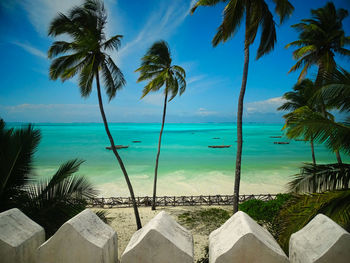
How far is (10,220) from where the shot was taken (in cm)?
164

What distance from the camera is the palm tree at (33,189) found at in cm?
314

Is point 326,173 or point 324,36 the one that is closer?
point 326,173

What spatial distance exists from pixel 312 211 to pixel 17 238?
169 inches

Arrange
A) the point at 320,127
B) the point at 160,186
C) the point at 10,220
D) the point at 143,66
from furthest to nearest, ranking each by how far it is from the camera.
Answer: the point at 160,186 → the point at 143,66 → the point at 320,127 → the point at 10,220

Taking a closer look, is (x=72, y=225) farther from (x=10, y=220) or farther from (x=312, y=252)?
(x=312, y=252)

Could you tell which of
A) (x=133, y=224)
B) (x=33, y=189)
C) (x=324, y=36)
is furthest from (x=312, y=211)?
(x=324, y=36)

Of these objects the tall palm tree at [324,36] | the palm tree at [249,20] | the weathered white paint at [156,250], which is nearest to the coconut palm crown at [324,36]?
the tall palm tree at [324,36]

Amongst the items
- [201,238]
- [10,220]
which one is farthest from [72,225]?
[201,238]

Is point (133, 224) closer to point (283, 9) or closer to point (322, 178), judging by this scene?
point (322, 178)

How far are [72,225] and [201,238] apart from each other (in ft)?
28.3

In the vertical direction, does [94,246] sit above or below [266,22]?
below

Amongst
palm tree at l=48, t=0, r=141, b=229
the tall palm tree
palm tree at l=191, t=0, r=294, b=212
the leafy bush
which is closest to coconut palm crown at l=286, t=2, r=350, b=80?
the tall palm tree

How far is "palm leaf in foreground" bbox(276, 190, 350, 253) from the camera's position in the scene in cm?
320

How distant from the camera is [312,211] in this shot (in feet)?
11.3
